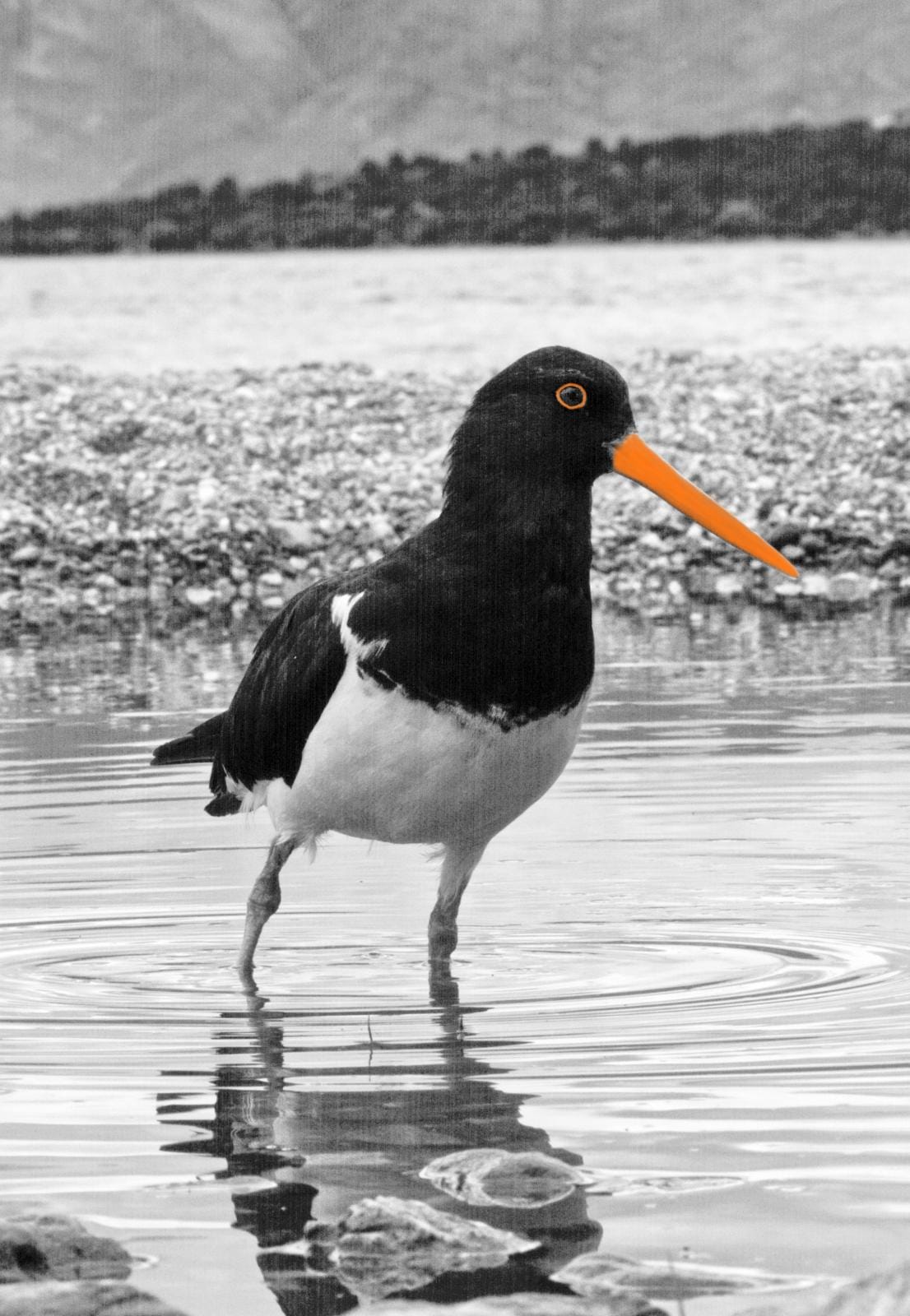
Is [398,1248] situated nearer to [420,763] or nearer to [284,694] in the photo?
[420,763]

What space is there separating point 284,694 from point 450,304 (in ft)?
93.5

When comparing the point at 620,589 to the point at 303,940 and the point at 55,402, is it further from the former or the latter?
the point at 303,940

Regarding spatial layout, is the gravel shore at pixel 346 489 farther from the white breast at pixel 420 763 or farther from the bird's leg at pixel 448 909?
the white breast at pixel 420 763

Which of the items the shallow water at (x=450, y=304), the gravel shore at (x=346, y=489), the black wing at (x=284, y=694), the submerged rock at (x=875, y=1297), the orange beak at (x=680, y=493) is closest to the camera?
the submerged rock at (x=875, y=1297)

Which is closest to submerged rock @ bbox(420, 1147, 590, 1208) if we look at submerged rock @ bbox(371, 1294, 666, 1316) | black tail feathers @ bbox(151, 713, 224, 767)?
submerged rock @ bbox(371, 1294, 666, 1316)

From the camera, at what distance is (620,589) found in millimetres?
16953

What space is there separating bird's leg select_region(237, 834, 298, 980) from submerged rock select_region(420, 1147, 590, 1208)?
2362mm

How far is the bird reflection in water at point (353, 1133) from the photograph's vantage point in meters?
4.42

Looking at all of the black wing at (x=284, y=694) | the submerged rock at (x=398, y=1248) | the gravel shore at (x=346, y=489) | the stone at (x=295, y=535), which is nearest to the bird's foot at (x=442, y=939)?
the black wing at (x=284, y=694)

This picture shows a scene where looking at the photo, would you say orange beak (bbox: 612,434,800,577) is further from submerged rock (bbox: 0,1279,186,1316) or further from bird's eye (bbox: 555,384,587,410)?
submerged rock (bbox: 0,1279,186,1316)

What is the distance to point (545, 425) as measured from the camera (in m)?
6.59

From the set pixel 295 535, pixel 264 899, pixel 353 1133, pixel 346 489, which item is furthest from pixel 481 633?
pixel 346 489

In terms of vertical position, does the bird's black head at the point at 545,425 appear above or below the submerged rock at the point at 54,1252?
above

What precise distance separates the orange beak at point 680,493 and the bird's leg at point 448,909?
1.26m
